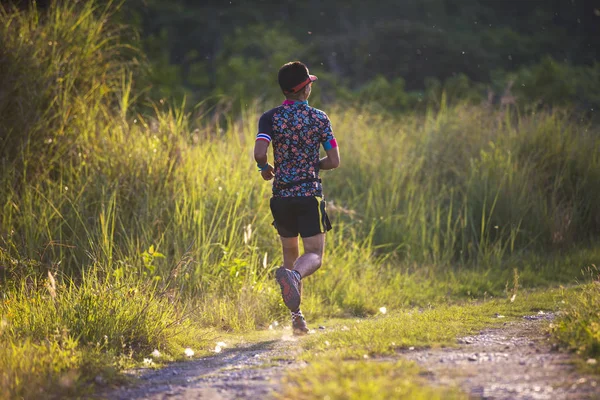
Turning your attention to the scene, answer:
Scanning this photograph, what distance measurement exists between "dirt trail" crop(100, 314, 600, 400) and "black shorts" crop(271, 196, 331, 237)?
1000mm

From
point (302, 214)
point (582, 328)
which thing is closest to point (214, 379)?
point (302, 214)

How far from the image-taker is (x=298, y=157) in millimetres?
6078

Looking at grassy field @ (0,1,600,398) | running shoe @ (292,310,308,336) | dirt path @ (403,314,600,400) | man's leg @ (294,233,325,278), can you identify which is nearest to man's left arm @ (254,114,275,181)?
man's leg @ (294,233,325,278)

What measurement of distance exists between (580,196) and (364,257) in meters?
3.92

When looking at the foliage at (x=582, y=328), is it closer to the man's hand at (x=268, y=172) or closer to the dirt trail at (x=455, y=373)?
the dirt trail at (x=455, y=373)

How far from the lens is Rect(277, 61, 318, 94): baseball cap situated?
600 centimetres

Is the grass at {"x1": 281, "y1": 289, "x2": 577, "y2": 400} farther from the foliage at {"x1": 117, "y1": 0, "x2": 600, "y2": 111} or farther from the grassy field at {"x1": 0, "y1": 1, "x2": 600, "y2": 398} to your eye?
the foliage at {"x1": 117, "y1": 0, "x2": 600, "y2": 111}

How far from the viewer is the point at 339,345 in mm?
5293

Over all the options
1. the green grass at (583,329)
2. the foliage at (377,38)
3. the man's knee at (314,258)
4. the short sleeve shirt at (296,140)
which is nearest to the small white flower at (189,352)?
the man's knee at (314,258)

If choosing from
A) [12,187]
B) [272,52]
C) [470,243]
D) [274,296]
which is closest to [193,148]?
[12,187]

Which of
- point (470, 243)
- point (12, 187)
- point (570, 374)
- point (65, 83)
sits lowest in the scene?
point (470, 243)

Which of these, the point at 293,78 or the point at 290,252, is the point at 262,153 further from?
the point at 290,252

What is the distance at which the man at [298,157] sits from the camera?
6027 millimetres

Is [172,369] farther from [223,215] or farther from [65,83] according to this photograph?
[65,83]
